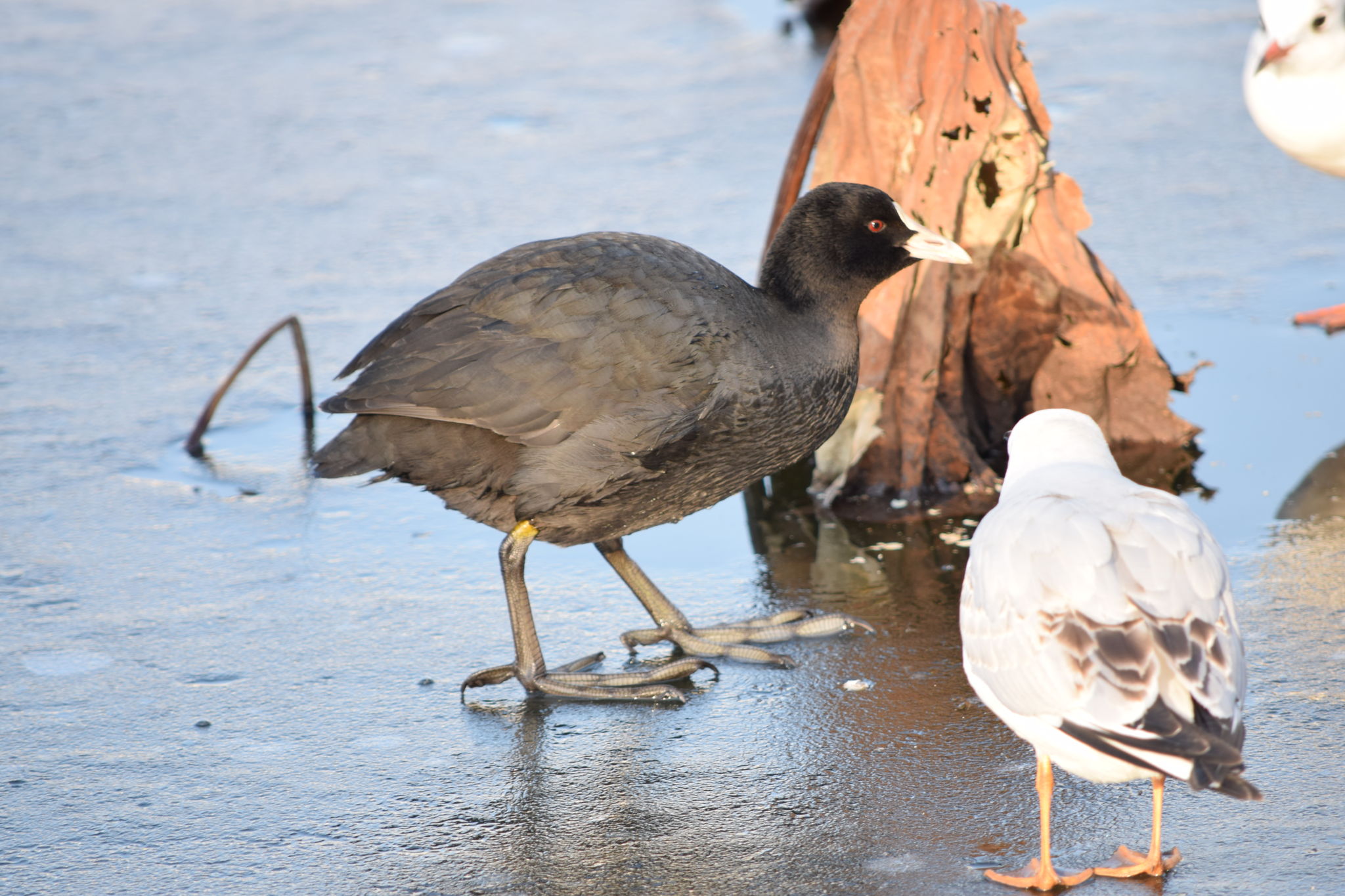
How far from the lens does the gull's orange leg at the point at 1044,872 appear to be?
9.96 feet

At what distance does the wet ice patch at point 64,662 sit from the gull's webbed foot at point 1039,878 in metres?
2.49

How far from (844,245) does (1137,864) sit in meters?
1.97

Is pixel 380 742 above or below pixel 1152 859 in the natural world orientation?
below

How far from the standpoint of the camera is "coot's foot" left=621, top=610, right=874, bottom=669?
428cm

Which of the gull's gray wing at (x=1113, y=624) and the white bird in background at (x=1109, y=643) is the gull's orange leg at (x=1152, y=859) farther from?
the gull's gray wing at (x=1113, y=624)

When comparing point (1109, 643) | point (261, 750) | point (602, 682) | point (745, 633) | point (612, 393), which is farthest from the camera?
point (745, 633)

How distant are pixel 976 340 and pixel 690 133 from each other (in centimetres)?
387

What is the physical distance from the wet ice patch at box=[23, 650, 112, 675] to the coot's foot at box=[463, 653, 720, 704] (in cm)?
103

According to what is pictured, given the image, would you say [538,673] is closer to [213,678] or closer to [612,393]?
[612,393]

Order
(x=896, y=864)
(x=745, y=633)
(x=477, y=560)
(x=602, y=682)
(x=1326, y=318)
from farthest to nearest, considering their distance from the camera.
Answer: (x=1326, y=318) < (x=477, y=560) < (x=745, y=633) < (x=602, y=682) < (x=896, y=864)

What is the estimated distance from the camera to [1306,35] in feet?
21.1

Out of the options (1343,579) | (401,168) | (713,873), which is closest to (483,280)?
(713,873)

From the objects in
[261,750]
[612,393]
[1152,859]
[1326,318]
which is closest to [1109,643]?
[1152,859]

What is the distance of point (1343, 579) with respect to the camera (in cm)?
438
